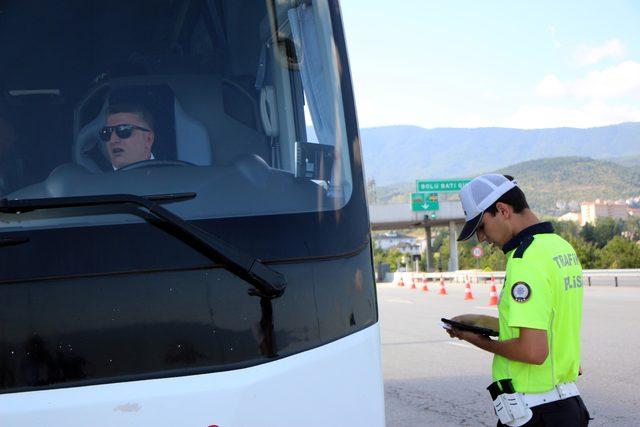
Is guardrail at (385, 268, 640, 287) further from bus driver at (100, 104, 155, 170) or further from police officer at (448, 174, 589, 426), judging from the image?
bus driver at (100, 104, 155, 170)

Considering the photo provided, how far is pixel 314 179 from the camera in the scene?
292 cm

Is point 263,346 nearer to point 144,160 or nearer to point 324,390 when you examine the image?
point 324,390

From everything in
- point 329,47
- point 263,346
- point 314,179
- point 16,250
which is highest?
point 329,47

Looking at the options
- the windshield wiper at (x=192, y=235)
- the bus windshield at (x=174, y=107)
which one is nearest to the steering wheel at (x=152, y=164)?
the bus windshield at (x=174, y=107)

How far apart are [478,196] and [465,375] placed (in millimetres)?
6844

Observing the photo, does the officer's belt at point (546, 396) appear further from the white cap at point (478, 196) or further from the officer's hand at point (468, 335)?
the white cap at point (478, 196)

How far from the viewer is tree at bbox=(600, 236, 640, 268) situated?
5184 centimetres

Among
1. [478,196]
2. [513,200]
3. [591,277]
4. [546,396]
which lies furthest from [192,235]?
[591,277]

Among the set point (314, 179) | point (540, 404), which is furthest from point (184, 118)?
point (540, 404)

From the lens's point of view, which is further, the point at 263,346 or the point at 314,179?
the point at 314,179

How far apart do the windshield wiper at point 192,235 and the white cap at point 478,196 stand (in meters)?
1.13

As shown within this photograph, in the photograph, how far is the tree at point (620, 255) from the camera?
5184 cm

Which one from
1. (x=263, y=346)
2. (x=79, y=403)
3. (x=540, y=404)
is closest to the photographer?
(x=79, y=403)

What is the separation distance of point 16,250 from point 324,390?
0.95 metres
